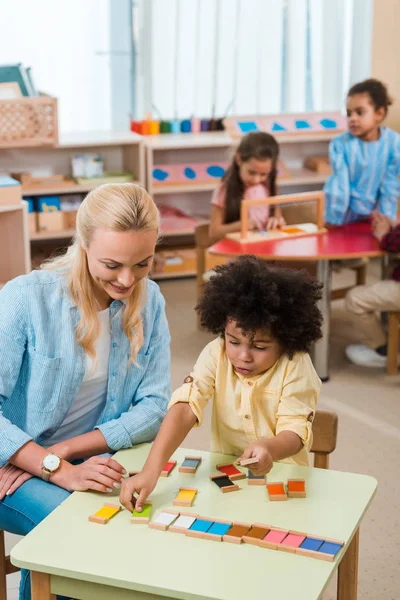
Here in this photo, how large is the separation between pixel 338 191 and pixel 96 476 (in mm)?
2963

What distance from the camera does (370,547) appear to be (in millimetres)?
2785

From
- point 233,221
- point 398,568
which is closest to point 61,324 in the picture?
point 398,568

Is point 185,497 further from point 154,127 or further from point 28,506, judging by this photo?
point 154,127

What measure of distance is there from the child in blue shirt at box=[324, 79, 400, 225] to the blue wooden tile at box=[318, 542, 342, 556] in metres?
3.06

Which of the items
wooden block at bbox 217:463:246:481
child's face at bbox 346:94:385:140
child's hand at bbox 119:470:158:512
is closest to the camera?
child's hand at bbox 119:470:158:512

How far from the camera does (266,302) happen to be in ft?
6.20

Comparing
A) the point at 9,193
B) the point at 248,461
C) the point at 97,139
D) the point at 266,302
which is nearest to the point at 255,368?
the point at 266,302

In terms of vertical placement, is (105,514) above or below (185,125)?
below

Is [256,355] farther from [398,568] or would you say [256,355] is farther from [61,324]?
[398,568]

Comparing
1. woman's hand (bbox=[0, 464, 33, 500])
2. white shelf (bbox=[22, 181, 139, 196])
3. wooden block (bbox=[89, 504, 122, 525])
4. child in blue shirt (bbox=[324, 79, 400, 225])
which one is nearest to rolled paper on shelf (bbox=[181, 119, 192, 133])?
white shelf (bbox=[22, 181, 139, 196])

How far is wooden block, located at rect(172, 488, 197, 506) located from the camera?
1717 mm

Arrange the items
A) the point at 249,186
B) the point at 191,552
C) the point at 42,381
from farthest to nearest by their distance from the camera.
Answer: the point at 249,186 < the point at 42,381 < the point at 191,552

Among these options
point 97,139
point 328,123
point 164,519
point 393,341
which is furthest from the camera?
point 328,123

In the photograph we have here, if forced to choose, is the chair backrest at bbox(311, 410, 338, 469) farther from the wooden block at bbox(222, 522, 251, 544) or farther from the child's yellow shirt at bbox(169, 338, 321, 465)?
the wooden block at bbox(222, 522, 251, 544)
